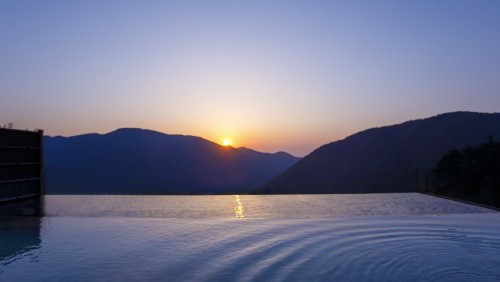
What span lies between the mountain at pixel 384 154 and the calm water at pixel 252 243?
42.4m

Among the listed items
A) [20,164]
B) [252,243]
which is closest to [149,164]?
[20,164]

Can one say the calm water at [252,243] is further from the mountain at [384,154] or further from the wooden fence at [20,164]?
the mountain at [384,154]

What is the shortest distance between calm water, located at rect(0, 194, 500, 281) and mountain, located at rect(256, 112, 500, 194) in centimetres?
4238

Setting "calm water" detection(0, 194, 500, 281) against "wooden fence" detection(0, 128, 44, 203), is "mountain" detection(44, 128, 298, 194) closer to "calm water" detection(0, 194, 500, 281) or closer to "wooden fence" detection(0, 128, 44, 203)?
"wooden fence" detection(0, 128, 44, 203)

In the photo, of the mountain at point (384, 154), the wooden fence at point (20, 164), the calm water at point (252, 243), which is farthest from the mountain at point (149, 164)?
the calm water at point (252, 243)

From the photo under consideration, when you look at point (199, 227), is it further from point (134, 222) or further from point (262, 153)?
point (262, 153)

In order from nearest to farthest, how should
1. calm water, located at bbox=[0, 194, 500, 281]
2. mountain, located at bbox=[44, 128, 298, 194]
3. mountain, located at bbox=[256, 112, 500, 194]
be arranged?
1. calm water, located at bbox=[0, 194, 500, 281]
2. mountain, located at bbox=[256, 112, 500, 194]
3. mountain, located at bbox=[44, 128, 298, 194]

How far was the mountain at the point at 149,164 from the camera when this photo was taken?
232ft

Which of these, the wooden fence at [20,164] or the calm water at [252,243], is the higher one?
the wooden fence at [20,164]

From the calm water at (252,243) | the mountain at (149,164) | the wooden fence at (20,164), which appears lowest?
the calm water at (252,243)

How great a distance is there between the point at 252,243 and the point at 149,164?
254 feet

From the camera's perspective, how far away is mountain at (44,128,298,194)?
7075 centimetres

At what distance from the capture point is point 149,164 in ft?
269

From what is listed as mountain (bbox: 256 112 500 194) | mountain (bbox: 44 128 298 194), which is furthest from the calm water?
mountain (bbox: 44 128 298 194)
